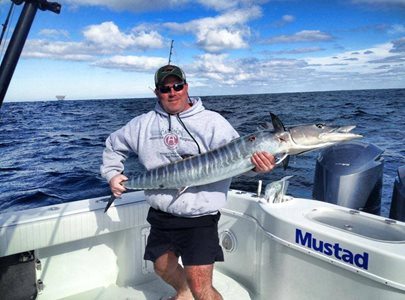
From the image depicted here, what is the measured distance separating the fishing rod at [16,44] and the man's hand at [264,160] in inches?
55.5

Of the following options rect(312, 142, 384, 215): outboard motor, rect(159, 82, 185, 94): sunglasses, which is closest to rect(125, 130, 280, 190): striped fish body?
rect(159, 82, 185, 94): sunglasses

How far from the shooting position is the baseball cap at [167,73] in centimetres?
257

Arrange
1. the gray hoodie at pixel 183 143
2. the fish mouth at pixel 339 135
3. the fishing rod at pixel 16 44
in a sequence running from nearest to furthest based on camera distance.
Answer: the fishing rod at pixel 16 44, the fish mouth at pixel 339 135, the gray hoodie at pixel 183 143

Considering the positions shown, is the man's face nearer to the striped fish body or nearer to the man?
the man

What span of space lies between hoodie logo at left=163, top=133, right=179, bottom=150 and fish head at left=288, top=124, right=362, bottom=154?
0.78 metres

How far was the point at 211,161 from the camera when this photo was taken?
95.7 inches

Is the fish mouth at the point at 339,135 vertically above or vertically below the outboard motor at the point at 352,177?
above

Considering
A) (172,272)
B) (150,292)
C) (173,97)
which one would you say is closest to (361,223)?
(172,272)

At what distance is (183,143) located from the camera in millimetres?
2619

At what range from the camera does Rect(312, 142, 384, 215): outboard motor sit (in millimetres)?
3867

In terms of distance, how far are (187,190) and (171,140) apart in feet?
1.20

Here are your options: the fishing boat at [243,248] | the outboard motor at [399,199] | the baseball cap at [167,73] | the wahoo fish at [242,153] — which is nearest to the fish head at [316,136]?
the wahoo fish at [242,153]

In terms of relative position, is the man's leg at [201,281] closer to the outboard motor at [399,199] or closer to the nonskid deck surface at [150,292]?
the nonskid deck surface at [150,292]

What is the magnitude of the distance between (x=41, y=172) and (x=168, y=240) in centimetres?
927
